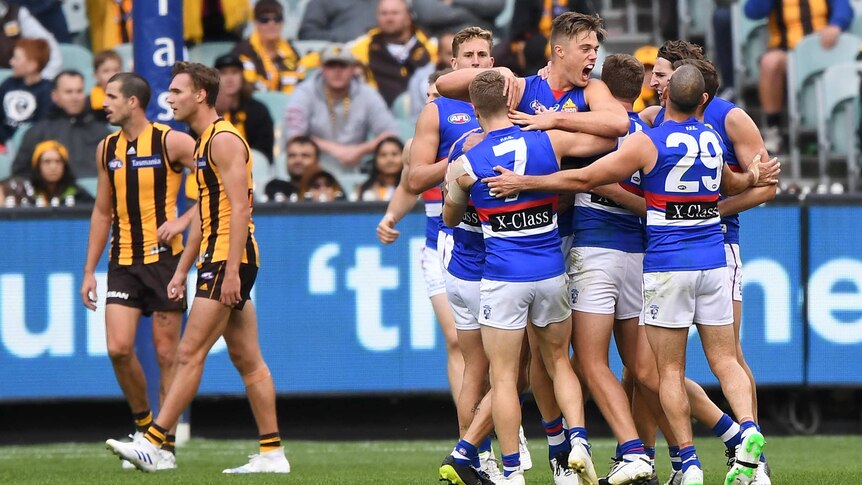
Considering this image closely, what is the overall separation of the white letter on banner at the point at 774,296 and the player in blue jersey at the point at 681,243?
443 cm

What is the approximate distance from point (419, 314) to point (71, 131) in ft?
13.3

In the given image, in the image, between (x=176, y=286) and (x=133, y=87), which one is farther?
(x=133, y=87)

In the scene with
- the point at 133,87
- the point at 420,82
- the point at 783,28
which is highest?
the point at 783,28

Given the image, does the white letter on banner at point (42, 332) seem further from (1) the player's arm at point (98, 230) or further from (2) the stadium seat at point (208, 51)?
(2) the stadium seat at point (208, 51)

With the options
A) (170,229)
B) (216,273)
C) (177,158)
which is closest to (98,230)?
(170,229)

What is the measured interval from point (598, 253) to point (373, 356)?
4531mm

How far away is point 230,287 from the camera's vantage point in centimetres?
873

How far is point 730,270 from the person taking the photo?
8.09 meters

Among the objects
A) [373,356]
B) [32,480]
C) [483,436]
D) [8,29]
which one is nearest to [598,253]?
[483,436]

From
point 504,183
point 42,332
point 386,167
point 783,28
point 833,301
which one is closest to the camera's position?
point 504,183

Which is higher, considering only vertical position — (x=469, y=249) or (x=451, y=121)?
(x=451, y=121)

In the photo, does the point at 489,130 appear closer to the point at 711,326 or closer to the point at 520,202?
the point at 520,202

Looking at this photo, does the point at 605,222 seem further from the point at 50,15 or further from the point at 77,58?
the point at 50,15

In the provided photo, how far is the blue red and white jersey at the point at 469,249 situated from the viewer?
25.6 ft
